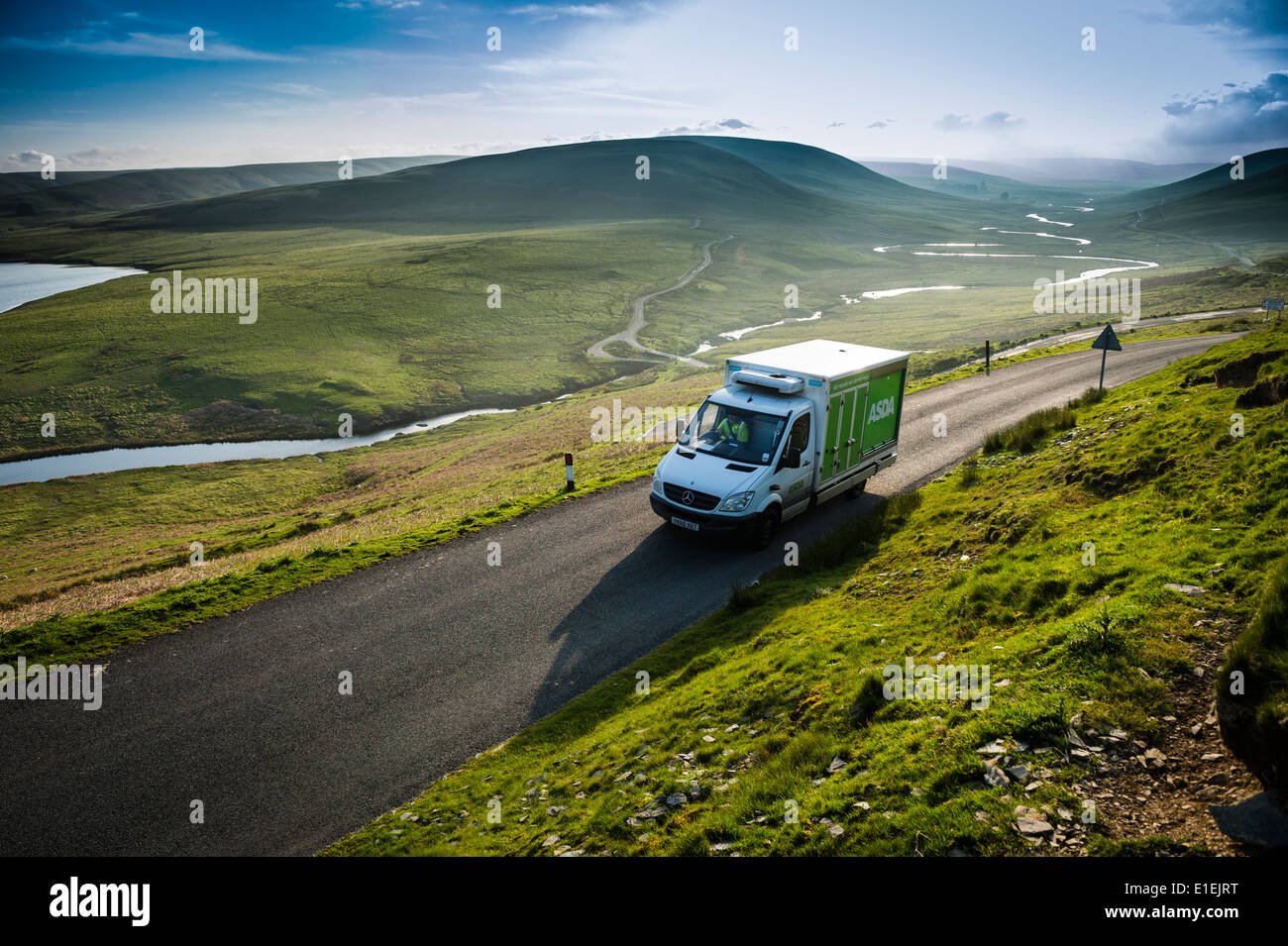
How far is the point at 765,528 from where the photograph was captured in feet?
57.9

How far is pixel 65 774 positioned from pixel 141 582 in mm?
8768

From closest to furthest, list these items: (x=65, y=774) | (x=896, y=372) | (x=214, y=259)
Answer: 1. (x=65, y=774)
2. (x=896, y=372)
3. (x=214, y=259)

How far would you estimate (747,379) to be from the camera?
18.8 metres

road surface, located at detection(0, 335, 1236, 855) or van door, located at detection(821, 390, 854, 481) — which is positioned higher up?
van door, located at detection(821, 390, 854, 481)

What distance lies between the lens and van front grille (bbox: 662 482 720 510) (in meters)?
17.0

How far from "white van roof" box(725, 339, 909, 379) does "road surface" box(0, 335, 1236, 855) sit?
4.10m

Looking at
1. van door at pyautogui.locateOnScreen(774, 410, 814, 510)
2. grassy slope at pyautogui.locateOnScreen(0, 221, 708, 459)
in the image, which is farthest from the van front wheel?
grassy slope at pyautogui.locateOnScreen(0, 221, 708, 459)

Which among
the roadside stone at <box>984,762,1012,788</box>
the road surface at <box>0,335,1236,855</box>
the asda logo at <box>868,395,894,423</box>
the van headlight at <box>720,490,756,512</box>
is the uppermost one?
the asda logo at <box>868,395,894,423</box>
